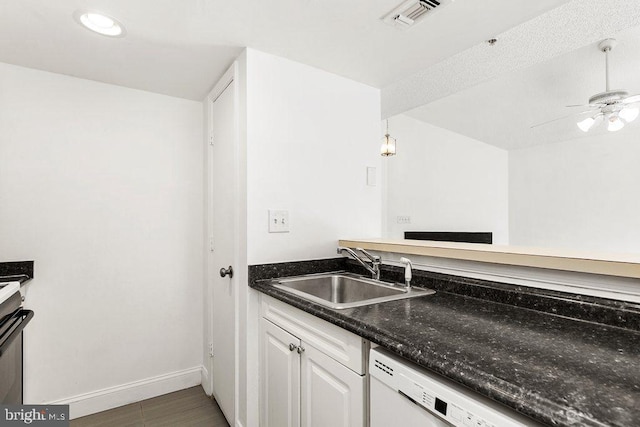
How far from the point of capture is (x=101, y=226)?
211cm

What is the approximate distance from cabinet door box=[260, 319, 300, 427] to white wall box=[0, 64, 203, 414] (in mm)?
1034

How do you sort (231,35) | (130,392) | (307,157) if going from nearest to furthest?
(231,35) → (307,157) → (130,392)

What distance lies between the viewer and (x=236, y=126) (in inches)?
71.2

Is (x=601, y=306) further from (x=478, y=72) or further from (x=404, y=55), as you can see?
(x=478, y=72)

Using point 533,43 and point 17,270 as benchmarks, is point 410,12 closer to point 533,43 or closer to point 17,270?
point 533,43

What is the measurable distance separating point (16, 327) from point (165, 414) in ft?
3.56

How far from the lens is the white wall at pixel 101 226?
6.23 feet

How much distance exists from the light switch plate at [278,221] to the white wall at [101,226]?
937mm

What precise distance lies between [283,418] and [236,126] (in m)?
1.47

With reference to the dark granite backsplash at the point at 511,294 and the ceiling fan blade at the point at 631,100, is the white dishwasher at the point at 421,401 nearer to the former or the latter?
the dark granite backsplash at the point at 511,294

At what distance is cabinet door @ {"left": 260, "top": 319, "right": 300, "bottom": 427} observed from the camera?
1344 millimetres

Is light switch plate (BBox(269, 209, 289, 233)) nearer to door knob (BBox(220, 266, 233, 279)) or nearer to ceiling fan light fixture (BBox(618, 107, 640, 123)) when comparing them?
door knob (BBox(220, 266, 233, 279))

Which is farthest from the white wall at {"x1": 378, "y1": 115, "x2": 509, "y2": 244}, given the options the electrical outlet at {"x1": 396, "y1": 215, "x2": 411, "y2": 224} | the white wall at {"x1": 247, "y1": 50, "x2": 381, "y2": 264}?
the white wall at {"x1": 247, "y1": 50, "x2": 381, "y2": 264}

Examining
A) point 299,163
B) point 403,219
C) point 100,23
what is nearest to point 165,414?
point 299,163
